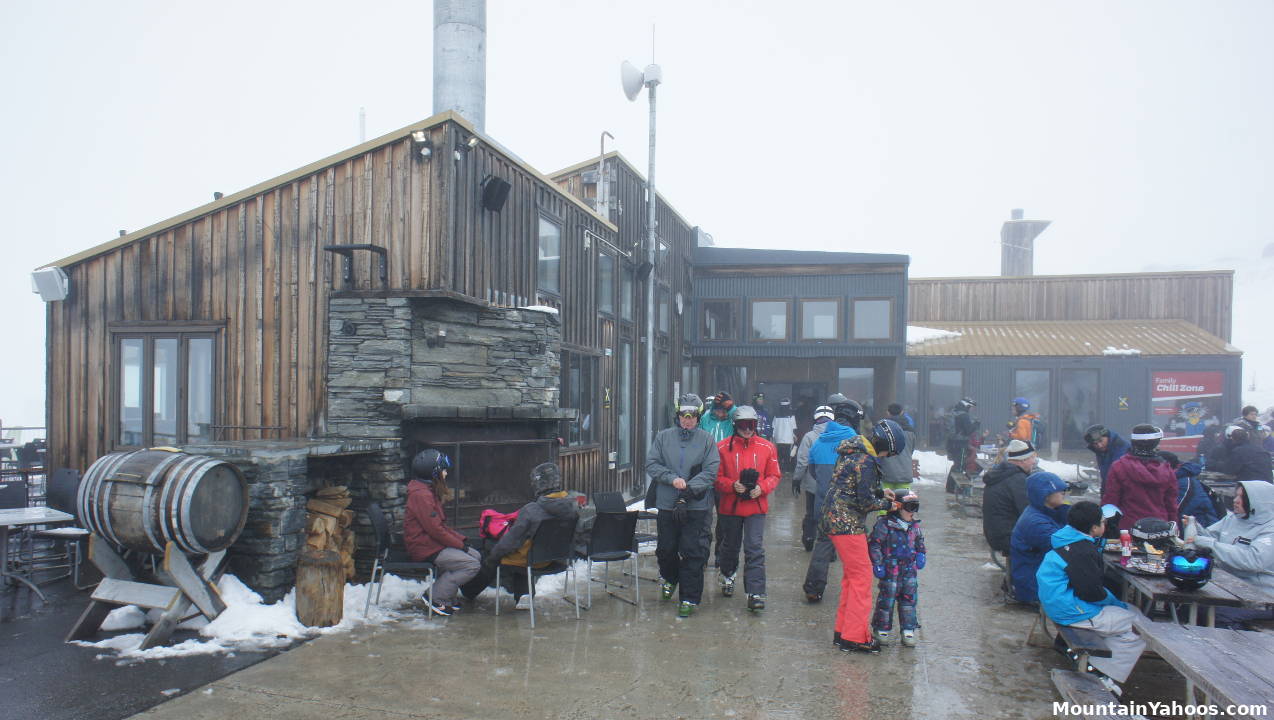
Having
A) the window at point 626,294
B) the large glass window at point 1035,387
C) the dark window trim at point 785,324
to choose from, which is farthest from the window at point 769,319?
the large glass window at point 1035,387

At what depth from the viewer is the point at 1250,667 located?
389cm

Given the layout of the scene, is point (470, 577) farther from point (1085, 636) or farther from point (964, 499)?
point (964, 499)

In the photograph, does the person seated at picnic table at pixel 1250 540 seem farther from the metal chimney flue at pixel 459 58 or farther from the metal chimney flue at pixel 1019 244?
the metal chimney flue at pixel 1019 244

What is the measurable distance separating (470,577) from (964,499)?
9.81 metres

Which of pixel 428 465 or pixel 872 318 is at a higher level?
pixel 872 318

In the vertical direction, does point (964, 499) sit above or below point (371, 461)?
below

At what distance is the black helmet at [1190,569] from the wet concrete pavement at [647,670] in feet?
→ 3.08

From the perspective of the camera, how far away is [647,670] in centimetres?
525

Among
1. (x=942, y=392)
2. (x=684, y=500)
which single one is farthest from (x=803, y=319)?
(x=684, y=500)

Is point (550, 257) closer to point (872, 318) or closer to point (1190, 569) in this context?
point (1190, 569)

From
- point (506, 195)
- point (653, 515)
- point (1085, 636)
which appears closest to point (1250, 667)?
point (1085, 636)

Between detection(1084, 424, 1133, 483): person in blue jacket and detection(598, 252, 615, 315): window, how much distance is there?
6.73 metres

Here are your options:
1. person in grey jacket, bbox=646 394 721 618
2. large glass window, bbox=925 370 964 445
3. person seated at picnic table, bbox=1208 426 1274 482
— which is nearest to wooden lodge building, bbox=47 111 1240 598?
person in grey jacket, bbox=646 394 721 618

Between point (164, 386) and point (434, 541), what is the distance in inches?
173
